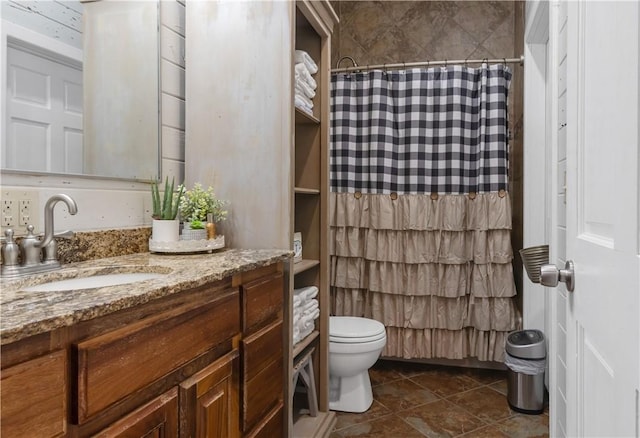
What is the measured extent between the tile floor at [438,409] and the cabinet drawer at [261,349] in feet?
3.03

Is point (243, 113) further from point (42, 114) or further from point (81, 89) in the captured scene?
point (42, 114)

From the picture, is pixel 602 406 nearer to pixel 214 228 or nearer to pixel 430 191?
pixel 214 228

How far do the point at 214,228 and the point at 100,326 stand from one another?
2.80ft

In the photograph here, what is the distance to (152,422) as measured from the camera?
0.93 m

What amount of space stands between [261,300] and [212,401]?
359mm

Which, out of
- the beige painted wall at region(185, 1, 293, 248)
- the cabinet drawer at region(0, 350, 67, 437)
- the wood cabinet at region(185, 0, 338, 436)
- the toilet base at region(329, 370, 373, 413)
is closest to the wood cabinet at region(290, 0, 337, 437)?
the toilet base at region(329, 370, 373, 413)

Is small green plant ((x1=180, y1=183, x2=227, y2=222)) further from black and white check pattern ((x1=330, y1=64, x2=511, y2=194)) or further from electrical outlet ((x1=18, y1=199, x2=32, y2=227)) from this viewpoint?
black and white check pattern ((x1=330, y1=64, x2=511, y2=194))

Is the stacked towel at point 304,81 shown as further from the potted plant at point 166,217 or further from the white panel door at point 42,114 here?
the white panel door at point 42,114

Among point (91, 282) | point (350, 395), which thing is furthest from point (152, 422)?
point (350, 395)

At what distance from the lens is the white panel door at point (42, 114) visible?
4.03ft

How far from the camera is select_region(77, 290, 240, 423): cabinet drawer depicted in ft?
2.56

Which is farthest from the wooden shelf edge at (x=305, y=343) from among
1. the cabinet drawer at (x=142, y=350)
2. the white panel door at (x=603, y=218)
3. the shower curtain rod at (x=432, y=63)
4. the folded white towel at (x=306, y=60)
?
the shower curtain rod at (x=432, y=63)

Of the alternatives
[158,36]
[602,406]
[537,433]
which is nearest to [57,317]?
[602,406]

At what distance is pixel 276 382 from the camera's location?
156 centimetres
